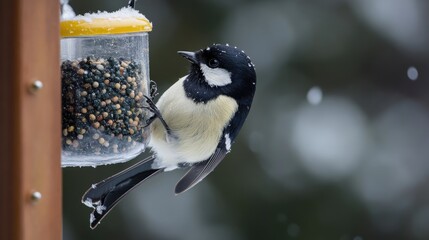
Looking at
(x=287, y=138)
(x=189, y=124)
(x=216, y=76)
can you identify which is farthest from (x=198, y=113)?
(x=287, y=138)

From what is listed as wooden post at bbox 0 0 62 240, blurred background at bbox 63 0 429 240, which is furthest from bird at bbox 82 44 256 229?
blurred background at bbox 63 0 429 240

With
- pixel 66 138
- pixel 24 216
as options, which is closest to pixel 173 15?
pixel 66 138

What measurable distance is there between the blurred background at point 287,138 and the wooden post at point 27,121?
121 inches

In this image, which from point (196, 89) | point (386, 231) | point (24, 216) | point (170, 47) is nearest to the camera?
point (24, 216)

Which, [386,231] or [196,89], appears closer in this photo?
[196,89]

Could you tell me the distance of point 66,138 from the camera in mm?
2947

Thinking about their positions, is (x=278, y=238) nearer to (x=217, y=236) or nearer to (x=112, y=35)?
(x=217, y=236)

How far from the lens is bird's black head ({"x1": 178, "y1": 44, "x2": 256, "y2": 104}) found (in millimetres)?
3270

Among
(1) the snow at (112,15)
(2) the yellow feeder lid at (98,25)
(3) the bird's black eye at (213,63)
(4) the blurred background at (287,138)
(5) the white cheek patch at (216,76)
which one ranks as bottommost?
(4) the blurred background at (287,138)

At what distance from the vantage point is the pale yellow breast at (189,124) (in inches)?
129

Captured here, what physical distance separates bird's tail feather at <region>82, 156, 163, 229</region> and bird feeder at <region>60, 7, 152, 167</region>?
211 millimetres

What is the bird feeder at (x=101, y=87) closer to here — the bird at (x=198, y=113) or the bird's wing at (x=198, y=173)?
the bird at (x=198, y=113)

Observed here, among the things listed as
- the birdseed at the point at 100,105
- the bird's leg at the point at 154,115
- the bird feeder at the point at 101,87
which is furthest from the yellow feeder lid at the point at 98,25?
the bird's leg at the point at 154,115

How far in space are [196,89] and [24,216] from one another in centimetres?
126
